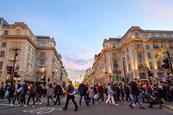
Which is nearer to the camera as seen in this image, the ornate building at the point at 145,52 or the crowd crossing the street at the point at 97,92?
the crowd crossing the street at the point at 97,92

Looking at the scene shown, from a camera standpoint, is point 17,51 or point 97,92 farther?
point 17,51

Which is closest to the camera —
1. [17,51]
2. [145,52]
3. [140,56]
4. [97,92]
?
[97,92]

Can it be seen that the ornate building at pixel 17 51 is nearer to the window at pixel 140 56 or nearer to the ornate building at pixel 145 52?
the ornate building at pixel 145 52

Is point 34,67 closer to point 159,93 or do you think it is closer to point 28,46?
point 28,46

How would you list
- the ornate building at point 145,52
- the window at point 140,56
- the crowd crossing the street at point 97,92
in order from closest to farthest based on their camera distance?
the crowd crossing the street at point 97,92 < the ornate building at point 145,52 < the window at point 140,56

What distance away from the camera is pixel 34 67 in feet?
181

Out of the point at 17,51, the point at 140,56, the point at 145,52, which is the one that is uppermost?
the point at 145,52

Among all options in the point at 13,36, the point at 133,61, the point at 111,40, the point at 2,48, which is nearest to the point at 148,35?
the point at 133,61

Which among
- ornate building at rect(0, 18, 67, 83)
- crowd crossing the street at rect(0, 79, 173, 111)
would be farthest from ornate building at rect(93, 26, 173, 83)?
crowd crossing the street at rect(0, 79, 173, 111)

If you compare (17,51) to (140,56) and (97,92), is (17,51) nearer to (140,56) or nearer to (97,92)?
(97,92)

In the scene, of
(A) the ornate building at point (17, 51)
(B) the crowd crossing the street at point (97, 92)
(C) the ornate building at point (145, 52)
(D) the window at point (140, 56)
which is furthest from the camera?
(D) the window at point (140, 56)

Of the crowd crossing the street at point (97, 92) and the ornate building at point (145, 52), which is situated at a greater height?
the ornate building at point (145, 52)

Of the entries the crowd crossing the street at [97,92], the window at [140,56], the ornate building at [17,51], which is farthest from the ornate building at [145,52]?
the crowd crossing the street at [97,92]

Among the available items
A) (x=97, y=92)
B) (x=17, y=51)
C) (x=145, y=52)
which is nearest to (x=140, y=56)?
(x=145, y=52)
